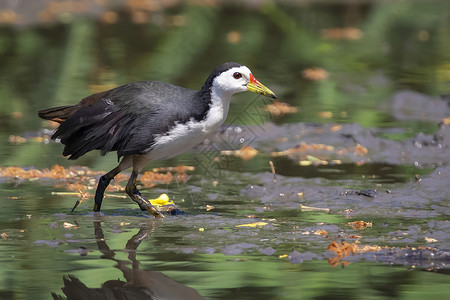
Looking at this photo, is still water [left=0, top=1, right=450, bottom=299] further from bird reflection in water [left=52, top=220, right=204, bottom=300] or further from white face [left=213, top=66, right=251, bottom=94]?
white face [left=213, top=66, right=251, bottom=94]

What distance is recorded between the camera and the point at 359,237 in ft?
23.0

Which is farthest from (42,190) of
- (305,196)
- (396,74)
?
(396,74)

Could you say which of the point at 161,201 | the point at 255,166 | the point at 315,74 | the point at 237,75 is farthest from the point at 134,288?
the point at 315,74

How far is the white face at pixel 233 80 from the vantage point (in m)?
7.91

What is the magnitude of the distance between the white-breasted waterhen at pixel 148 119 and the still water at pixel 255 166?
1.75ft

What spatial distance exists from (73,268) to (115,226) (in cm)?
129

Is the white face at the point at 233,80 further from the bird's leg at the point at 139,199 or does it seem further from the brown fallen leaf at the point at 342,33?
the brown fallen leaf at the point at 342,33

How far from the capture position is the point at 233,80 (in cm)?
797

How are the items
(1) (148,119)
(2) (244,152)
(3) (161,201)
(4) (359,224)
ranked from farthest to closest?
(2) (244,152)
(3) (161,201)
(1) (148,119)
(4) (359,224)

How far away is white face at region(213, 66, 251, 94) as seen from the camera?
7.91m

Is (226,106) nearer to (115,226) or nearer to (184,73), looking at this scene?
(115,226)

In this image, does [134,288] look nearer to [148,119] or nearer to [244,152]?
[148,119]

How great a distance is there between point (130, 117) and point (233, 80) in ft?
2.89

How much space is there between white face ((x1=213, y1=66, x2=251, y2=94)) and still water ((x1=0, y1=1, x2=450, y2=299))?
998 millimetres
